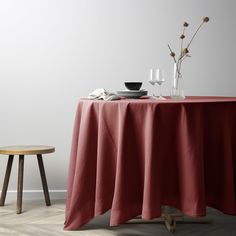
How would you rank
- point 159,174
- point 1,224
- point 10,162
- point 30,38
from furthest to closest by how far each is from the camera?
point 30,38, point 10,162, point 1,224, point 159,174

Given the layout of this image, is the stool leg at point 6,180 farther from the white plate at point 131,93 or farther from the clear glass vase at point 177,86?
the clear glass vase at point 177,86

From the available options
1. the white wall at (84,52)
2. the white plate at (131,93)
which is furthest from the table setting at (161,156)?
the white wall at (84,52)

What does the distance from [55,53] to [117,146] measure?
1.58m

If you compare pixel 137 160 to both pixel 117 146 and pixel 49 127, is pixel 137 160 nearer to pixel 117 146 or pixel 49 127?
pixel 117 146

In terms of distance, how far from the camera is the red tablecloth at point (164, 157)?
2023 mm

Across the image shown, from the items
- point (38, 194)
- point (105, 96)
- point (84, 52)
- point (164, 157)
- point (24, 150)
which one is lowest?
point (38, 194)

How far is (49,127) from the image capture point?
3.52 m

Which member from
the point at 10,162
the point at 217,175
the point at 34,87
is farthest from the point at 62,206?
the point at 217,175

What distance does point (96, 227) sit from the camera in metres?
2.64

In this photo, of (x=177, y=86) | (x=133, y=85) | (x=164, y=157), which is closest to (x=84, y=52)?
(x=133, y=85)

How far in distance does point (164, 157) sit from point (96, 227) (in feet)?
2.80

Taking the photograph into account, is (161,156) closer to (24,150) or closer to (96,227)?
(96,227)

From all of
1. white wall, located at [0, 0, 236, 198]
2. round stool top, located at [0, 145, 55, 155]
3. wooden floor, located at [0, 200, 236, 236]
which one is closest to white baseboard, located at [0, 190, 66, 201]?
white wall, located at [0, 0, 236, 198]

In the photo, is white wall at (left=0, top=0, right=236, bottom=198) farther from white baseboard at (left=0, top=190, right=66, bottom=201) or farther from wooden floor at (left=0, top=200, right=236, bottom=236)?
wooden floor at (left=0, top=200, right=236, bottom=236)
